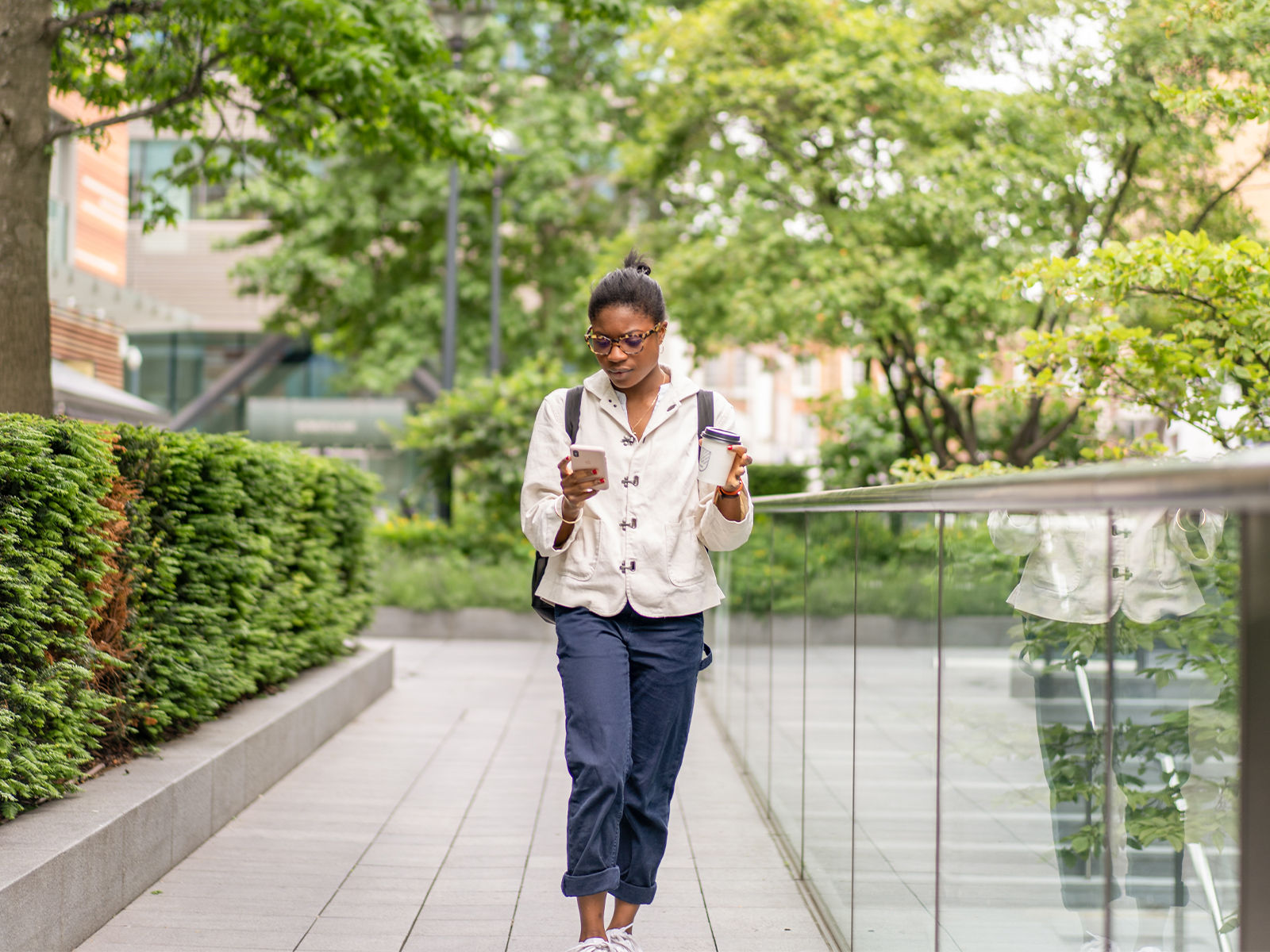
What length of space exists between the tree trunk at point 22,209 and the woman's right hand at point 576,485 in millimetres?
4392

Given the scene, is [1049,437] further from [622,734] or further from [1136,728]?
[1136,728]

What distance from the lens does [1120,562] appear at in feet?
7.29

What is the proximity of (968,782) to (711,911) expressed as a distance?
205 centimetres

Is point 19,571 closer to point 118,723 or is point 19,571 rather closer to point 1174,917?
point 118,723

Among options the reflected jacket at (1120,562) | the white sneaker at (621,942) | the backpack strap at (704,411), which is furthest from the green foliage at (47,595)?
the reflected jacket at (1120,562)

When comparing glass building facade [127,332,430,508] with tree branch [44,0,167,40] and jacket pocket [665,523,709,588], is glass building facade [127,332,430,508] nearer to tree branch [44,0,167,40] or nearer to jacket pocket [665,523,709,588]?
tree branch [44,0,167,40]

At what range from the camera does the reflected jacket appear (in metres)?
2.07

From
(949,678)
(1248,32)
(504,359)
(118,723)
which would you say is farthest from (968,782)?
(504,359)

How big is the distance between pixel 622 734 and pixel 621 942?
0.61 m

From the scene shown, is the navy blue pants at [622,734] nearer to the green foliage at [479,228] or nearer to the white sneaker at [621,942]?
the white sneaker at [621,942]

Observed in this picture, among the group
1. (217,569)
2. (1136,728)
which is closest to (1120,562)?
(1136,728)

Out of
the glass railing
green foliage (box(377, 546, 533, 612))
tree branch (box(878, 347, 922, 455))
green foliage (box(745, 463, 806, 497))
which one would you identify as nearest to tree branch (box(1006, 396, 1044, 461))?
tree branch (box(878, 347, 922, 455))

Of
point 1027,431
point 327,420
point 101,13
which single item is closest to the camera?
point 101,13

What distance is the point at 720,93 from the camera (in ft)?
56.7
